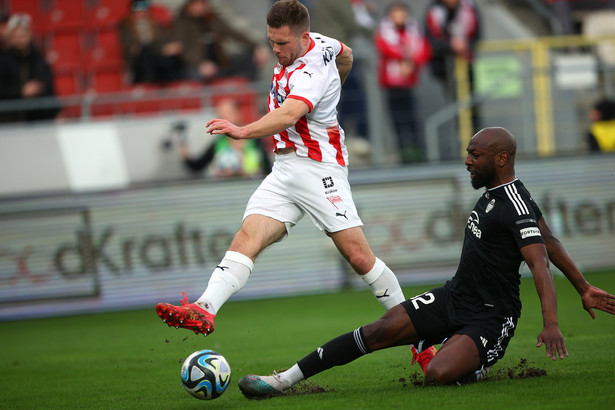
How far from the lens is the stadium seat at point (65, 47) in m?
17.2

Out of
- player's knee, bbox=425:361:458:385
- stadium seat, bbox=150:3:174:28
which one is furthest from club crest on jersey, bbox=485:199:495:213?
stadium seat, bbox=150:3:174:28

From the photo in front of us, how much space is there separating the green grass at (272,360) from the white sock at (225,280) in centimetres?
63

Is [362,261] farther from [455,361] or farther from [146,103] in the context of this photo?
[146,103]

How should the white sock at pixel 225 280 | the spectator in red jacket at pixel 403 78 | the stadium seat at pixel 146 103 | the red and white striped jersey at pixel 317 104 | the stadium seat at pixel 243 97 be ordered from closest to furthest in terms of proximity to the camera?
the white sock at pixel 225 280 → the red and white striped jersey at pixel 317 104 → the stadium seat at pixel 243 97 → the spectator in red jacket at pixel 403 78 → the stadium seat at pixel 146 103

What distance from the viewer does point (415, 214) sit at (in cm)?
1274

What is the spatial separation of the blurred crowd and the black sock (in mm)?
8218

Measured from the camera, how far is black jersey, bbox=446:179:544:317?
217 inches

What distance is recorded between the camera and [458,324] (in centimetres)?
563

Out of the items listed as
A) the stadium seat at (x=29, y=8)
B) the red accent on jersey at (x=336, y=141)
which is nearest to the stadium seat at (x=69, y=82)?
the stadium seat at (x=29, y=8)

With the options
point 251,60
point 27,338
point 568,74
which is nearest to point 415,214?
point 568,74

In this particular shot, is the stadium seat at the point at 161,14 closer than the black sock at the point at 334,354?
No

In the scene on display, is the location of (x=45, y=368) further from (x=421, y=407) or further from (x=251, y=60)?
(x=251, y=60)

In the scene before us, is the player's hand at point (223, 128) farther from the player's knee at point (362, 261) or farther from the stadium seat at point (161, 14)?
the stadium seat at point (161, 14)

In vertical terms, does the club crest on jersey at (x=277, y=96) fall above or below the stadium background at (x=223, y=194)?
above
